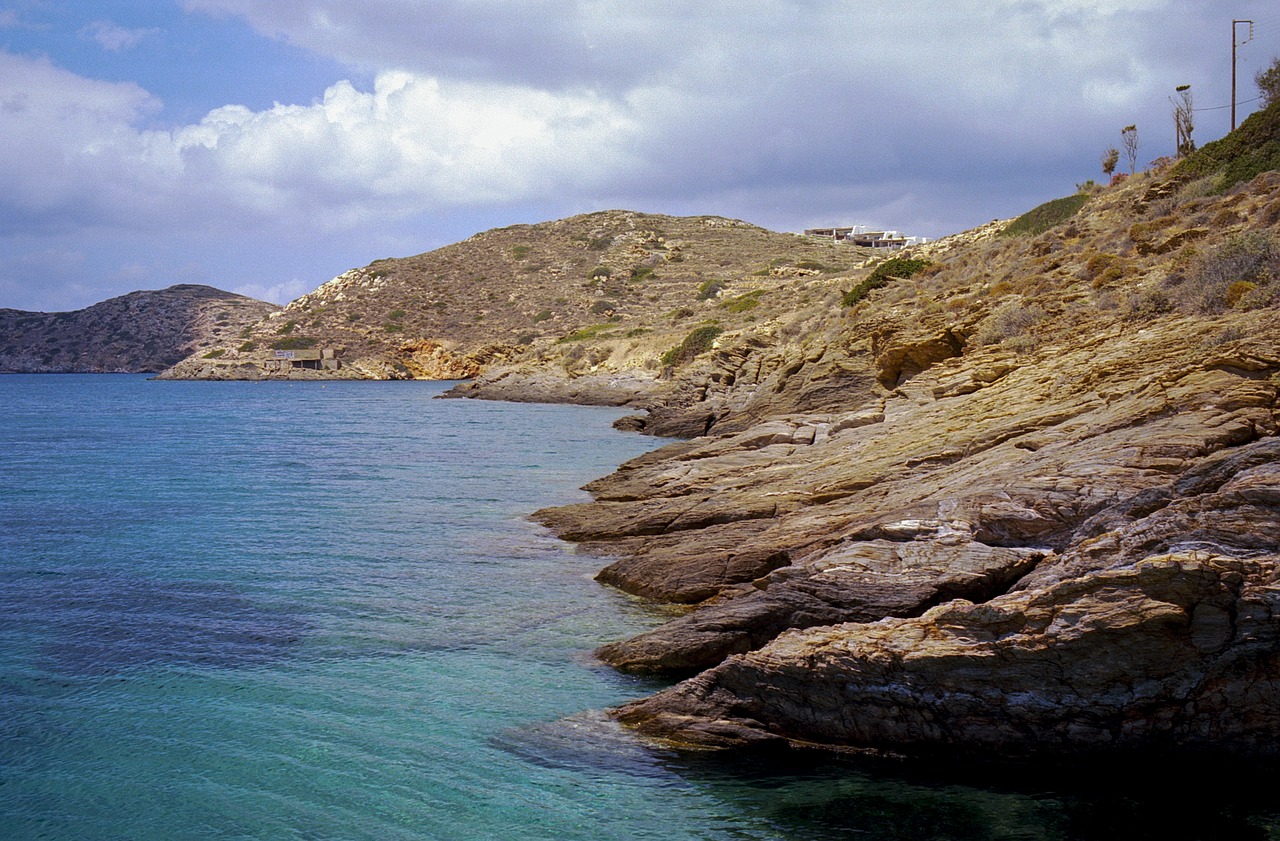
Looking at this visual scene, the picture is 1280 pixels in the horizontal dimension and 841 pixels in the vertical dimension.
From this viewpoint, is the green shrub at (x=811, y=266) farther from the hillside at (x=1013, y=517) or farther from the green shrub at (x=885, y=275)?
the hillside at (x=1013, y=517)

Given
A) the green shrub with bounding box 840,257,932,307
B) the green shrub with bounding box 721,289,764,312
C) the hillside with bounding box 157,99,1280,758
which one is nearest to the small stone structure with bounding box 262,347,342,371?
the green shrub with bounding box 721,289,764,312

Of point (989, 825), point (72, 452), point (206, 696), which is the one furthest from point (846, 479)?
point (72, 452)

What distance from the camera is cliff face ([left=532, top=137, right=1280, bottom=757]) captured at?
8305mm

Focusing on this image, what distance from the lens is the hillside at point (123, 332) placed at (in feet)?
567

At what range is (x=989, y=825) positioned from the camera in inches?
314

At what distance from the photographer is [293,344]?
122438 millimetres

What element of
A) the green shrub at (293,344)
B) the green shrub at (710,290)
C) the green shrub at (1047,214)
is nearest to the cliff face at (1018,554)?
the green shrub at (1047,214)

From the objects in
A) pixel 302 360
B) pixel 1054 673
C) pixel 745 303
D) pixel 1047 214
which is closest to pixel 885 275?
pixel 1047 214

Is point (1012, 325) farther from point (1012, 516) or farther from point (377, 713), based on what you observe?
point (377, 713)

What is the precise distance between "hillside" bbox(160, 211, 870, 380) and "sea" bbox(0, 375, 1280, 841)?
2935 inches

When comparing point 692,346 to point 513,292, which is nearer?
point 692,346

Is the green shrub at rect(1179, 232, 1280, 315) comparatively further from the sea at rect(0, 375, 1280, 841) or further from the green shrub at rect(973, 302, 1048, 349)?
the sea at rect(0, 375, 1280, 841)

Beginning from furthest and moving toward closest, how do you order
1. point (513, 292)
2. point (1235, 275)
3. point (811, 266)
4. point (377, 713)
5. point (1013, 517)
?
point (513, 292) < point (811, 266) < point (1235, 275) < point (377, 713) < point (1013, 517)

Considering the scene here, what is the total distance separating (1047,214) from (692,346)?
2781 centimetres
